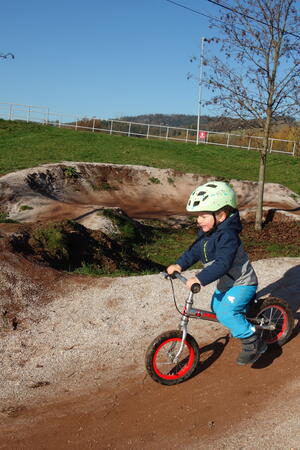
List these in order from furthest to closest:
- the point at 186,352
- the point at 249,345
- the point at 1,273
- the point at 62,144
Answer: the point at 62,144
the point at 1,273
the point at 186,352
the point at 249,345

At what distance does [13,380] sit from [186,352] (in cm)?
210

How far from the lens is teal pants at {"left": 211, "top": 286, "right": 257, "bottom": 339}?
207 inches

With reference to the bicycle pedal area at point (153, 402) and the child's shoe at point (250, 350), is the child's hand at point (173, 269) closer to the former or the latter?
the child's shoe at point (250, 350)

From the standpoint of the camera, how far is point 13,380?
216 inches

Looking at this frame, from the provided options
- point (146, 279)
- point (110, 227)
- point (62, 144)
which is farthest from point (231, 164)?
point (146, 279)

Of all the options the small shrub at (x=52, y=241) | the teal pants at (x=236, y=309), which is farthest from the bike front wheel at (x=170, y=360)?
the small shrub at (x=52, y=241)

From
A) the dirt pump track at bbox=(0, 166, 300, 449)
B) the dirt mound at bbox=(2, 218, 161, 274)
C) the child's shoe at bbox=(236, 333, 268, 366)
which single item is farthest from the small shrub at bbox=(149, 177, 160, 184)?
the child's shoe at bbox=(236, 333, 268, 366)

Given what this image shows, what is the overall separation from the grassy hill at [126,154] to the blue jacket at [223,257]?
18115 millimetres

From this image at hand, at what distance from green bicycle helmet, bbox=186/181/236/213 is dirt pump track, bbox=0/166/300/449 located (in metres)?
1.95

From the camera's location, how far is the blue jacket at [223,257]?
4957 millimetres

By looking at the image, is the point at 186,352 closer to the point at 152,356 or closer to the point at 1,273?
the point at 152,356

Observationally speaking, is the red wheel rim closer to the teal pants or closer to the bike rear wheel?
the teal pants

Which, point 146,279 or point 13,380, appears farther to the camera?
point 146,279

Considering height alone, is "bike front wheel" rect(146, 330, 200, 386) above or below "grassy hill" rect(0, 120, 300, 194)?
below
